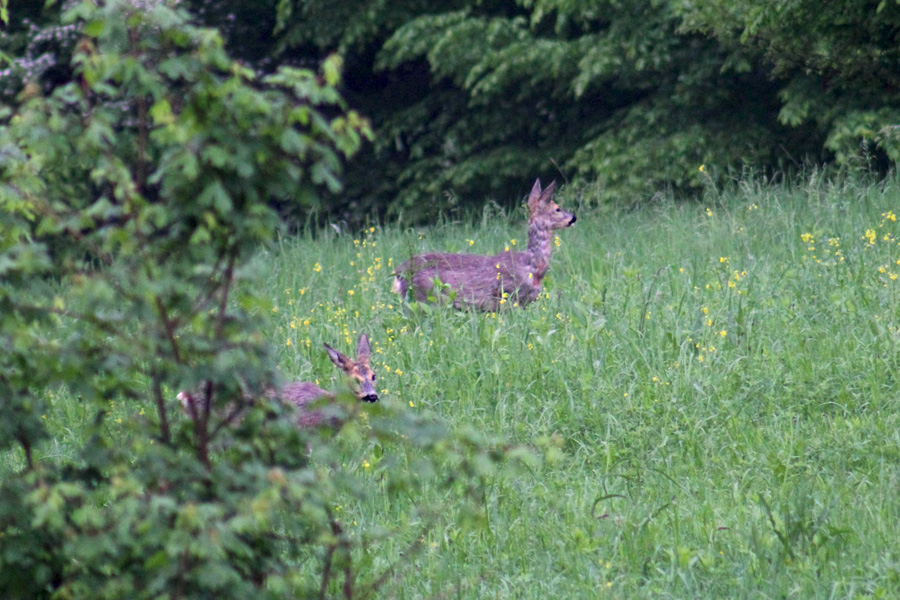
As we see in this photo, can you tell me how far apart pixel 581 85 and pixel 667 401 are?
281 inches

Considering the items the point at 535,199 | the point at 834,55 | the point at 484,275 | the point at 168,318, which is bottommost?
the point at 484,275

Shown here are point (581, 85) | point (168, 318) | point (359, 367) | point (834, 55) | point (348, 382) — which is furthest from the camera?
point (581, 85)

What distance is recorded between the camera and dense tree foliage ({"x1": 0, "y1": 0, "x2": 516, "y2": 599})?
2355mm

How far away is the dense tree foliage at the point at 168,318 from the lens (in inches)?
92.7

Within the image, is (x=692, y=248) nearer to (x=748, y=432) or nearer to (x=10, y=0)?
(x=748, y=432)

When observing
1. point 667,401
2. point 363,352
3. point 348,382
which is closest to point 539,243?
point 363,352

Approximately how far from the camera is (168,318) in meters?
2.56

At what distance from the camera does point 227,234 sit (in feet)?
8.41

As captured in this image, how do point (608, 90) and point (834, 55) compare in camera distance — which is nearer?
point (834, 55)

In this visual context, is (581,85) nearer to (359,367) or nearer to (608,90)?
(608,90)

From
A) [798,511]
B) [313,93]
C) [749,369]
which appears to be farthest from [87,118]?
[749,369]

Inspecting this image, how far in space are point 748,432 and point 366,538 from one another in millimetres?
2858

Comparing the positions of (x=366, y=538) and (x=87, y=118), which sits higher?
(x=87, y=118)

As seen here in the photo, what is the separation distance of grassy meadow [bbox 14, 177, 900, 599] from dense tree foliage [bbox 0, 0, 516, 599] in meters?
0.20
